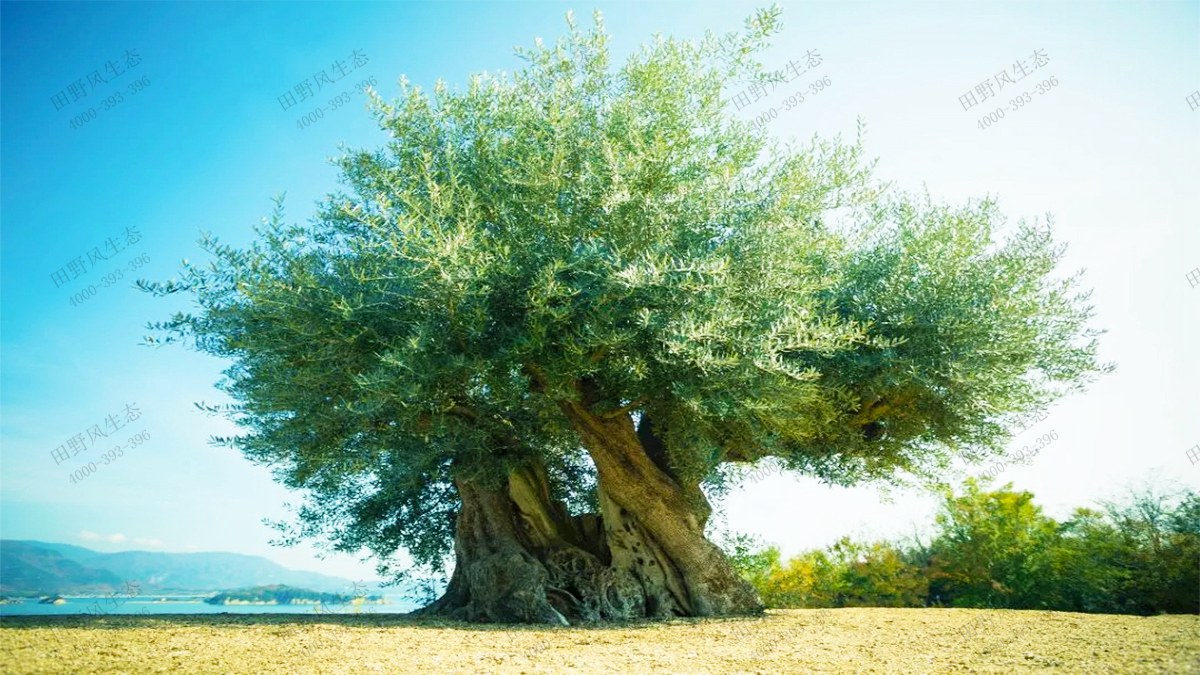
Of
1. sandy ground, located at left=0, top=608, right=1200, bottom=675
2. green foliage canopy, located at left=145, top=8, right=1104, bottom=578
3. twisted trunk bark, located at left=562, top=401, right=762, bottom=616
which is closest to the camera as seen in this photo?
sandy ground, located at left=0, top=608, right=1200, bottom=675

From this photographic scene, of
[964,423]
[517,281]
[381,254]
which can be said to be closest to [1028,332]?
[964,423]

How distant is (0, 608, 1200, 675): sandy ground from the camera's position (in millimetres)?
7527

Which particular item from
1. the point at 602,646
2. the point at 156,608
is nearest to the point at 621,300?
the point at 602,646

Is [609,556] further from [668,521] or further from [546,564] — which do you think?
[668,521]

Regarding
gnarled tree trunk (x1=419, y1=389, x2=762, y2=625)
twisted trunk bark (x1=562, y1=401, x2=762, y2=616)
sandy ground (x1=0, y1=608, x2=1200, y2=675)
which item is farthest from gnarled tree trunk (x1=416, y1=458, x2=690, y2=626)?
sandy ground (x1=0, y1=608, x2=1200, y2=675)

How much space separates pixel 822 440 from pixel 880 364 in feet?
8.16

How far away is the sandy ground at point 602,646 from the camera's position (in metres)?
7.53

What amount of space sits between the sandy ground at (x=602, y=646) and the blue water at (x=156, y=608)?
1.12 metres

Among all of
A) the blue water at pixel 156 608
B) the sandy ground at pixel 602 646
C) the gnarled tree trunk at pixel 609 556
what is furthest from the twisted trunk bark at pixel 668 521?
the blue water at pixel 156 608

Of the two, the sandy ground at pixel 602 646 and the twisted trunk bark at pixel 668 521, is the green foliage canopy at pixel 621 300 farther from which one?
the sandy ground at pixel 602 646

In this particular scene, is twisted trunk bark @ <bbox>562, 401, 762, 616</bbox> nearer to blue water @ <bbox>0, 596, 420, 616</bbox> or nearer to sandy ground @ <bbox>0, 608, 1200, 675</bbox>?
sandy ground @ <bbox>0, 608, 1200, 675</bbox>

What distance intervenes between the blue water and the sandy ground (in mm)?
1121

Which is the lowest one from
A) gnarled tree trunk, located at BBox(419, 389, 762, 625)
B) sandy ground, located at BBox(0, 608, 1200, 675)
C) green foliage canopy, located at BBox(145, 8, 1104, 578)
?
sandy ground, located at BBox(0, 608, 1200, 675)

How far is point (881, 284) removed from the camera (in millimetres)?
12445
